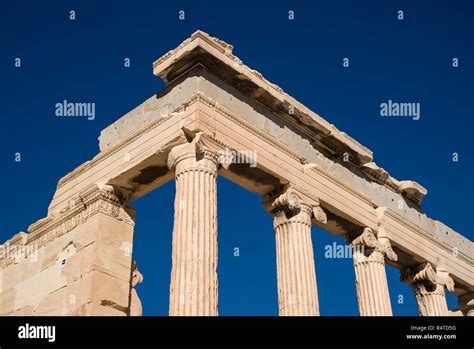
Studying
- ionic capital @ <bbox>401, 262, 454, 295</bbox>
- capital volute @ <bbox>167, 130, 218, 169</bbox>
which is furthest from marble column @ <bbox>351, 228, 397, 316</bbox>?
capital volute @ <bbox>167, 130, 218, 169</bbox>

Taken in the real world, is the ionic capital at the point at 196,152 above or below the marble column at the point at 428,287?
above

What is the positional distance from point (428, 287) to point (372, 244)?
3.81 metres

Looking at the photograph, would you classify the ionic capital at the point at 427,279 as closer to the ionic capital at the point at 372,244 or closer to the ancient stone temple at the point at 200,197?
the ancient stone temple at the point at 200,197

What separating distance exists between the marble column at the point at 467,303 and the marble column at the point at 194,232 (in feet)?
44.9

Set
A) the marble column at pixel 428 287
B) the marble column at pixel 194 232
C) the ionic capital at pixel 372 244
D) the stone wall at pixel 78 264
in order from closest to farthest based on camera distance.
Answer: the marble column at pixel 194 232
the stone wall at pixel 78 264
the ionic capital at pixel 372 244
the marble column at pixel 428 287

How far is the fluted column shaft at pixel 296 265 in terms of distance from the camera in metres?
17.8

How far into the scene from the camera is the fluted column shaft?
17766 millimetres

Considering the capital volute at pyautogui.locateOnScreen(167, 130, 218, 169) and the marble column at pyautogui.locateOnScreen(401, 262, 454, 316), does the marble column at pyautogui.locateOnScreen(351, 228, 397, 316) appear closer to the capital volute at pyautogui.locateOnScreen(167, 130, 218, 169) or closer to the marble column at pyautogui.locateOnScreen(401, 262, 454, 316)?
the marble column at pyautogui.locateOnScreen(401, 262, 454, 316)

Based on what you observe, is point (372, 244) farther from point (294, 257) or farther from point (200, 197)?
point (200, 197)

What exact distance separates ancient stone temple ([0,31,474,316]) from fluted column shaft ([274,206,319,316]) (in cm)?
3

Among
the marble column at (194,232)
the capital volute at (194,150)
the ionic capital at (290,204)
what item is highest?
the capital volute at (194,150)

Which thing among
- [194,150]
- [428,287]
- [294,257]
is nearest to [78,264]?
[194,150]

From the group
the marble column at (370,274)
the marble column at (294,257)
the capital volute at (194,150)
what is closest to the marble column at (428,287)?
the marble column at (370,274)

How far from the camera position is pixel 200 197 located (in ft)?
52.4
